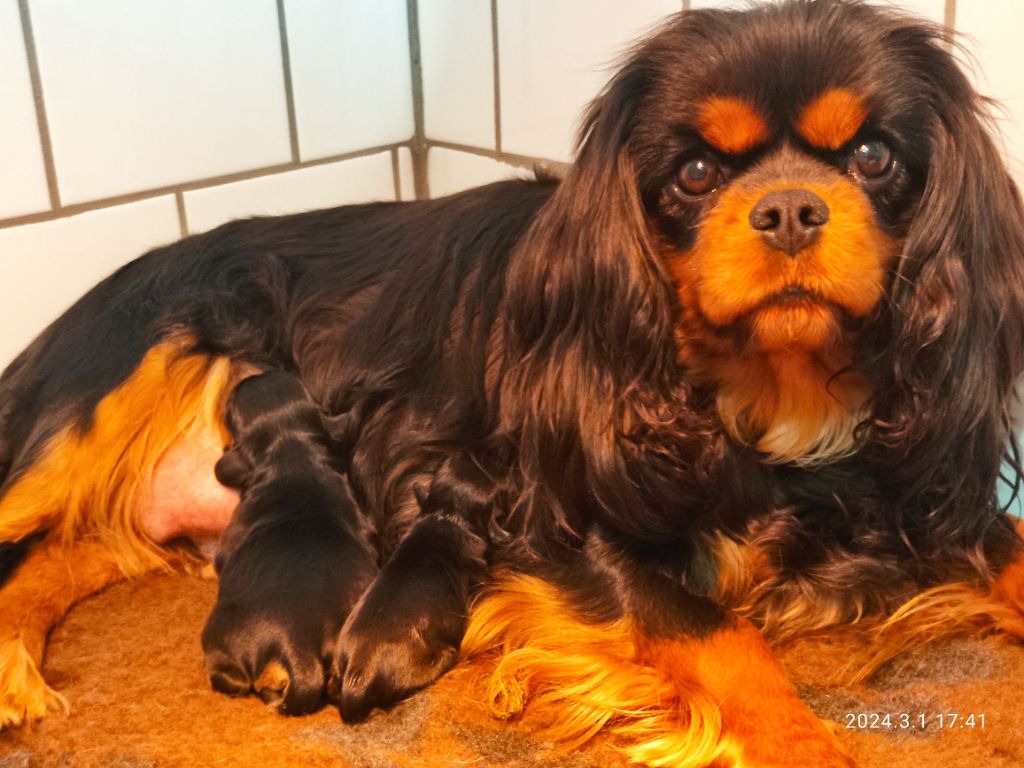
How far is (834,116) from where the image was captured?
1207mm

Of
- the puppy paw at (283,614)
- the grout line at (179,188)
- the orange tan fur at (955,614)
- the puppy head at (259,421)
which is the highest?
the grout line at (179,188)

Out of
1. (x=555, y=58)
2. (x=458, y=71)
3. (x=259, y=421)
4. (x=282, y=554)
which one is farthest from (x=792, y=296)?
(x=458, y=71)

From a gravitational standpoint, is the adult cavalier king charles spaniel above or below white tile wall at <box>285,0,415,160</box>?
below

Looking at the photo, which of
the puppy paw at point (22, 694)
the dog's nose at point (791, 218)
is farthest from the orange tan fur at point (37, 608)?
the dog's nose at point (791, 218)

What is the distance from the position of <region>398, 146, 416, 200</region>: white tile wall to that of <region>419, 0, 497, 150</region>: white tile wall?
0.07 meters

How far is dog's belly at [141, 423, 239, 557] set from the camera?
1739mm

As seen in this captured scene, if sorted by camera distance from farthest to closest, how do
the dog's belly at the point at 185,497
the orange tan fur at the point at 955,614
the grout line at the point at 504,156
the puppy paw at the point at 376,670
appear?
the grout line at the point at 504,156
the dog's belly at the point at 185,497
the orange tan fur at the point at 955,614
the puppy paw at the point at 376,670

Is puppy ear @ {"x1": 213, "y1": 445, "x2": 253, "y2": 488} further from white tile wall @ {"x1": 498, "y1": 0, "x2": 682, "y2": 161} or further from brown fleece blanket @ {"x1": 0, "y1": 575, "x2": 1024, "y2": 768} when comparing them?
white tile wall @ {"x1": 498, "y1": 0, "x2": 682, "y2": 161}

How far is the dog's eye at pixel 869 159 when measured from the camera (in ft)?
4.04

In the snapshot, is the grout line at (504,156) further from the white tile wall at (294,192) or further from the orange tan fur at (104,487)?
the orange tan fur at (104,487)

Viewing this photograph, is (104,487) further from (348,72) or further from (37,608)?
(348,72)

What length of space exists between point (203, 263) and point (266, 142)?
519mm

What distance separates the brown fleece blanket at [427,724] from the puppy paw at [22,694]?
2 cm

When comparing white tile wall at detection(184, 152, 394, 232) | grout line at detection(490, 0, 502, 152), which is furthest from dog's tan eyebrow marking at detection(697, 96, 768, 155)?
white tile wall at detection(184, 152, 394, 232)
